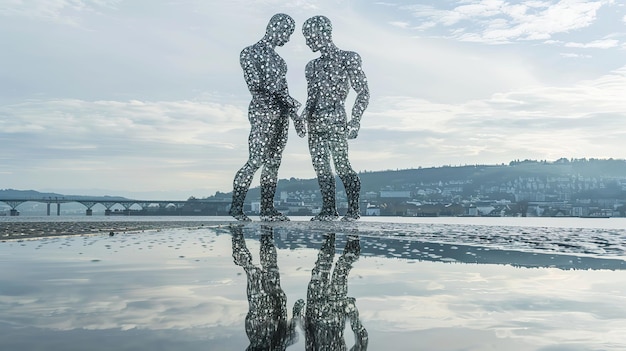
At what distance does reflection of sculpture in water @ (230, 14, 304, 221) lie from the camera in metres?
17.7

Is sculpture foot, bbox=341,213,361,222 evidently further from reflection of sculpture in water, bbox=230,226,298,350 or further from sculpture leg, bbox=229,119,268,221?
reflection of sculpture in water, bbox=230,226,298,350

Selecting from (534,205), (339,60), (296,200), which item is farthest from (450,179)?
(339,60)

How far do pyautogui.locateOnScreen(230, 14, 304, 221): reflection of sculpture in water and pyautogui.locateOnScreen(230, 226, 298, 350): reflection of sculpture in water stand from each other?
1073 centimetres

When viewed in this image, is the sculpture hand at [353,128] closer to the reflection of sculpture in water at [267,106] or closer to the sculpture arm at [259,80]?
the reflection of sculpture in water at [267,106]

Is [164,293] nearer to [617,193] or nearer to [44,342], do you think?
[44,342]

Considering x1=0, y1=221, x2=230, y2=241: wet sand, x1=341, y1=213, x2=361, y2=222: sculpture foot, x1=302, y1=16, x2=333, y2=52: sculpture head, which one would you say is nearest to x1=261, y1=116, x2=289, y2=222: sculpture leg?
x1=341, y1=213, x2=361, y2=222: sculpture foot

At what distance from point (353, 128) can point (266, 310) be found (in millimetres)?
14650

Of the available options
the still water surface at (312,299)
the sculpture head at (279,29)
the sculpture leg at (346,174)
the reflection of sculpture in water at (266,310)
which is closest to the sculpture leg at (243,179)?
the sculpture leg at (346,174)

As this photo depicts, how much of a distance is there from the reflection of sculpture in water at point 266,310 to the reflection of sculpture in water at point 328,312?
103 millimetres

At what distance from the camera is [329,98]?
18.2 m

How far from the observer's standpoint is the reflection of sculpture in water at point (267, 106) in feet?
58.1

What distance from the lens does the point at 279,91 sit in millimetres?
17875

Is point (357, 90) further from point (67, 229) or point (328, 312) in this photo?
point (328, 312)

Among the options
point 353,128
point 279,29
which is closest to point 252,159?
point 353,128
